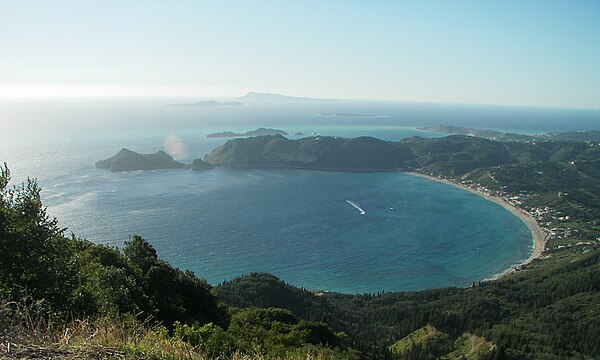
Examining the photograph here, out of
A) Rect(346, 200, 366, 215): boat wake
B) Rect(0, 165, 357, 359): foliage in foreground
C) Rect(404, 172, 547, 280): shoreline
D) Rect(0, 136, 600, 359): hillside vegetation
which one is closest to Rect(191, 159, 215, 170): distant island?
Rect(0, 136, 600, 359): hillside vegetation

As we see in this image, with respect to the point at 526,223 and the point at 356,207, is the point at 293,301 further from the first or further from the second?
the point at 526,223

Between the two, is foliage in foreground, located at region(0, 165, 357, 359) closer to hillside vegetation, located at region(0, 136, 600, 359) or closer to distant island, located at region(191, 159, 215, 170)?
hillside vegetation, located at region(0, 136, 600, 359)

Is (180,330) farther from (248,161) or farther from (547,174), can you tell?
(547,174)

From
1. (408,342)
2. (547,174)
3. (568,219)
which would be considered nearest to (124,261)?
(408,342)

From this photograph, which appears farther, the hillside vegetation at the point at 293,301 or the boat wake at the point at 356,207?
the boat wake at the point at 356,207

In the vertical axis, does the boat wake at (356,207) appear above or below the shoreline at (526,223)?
above

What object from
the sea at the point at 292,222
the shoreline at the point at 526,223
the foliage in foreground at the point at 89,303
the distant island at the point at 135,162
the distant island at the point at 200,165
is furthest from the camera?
the distant island at the point at 200,165

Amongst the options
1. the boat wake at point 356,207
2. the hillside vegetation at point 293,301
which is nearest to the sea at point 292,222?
the boat wake at point 356,207

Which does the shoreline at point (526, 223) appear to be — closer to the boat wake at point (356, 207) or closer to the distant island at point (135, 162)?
the boat wake at point (356, 207)

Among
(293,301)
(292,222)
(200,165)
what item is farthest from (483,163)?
(293,301)
